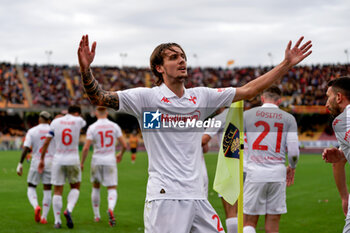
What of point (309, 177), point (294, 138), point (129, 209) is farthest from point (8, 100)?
point (294, 138)

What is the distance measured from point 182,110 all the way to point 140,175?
1674 cm

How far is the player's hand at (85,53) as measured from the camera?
3.47 m

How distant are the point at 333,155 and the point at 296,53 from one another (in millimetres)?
1168

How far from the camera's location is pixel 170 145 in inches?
147

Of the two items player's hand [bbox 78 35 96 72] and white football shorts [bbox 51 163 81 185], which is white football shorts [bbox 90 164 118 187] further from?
player's hand [bbox 78 35 96 72]

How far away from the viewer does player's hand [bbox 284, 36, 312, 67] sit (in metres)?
3.77

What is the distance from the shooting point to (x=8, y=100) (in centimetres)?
4950

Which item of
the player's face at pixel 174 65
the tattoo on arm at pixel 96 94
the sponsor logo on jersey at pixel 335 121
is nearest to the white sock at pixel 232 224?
the sponsor logo on jersey at pixel 335 121

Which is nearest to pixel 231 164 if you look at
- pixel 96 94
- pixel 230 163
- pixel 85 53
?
pixel 230 163

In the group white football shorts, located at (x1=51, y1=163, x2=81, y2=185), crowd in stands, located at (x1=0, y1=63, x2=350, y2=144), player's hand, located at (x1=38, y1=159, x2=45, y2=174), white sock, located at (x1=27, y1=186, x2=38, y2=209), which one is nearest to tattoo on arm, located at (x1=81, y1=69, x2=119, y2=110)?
white football shorts, located at (x1=51, y1=163, x2=81, y2=185)

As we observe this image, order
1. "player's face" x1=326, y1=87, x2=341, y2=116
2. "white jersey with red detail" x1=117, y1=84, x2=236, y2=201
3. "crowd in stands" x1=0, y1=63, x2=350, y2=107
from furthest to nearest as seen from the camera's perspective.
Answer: "crowd in stands" x1=0, y1=63, x2=350, y2=107 → "player's face" x1=326, y1=87, x2=341, y2=116 → "white jersey with red detail" x1=117, y1=84, x2=236, y2=201

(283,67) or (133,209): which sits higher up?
(283,67)

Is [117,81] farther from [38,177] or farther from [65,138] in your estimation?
[65,138]

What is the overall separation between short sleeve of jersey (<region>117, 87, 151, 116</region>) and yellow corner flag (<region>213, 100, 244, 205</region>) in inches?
42.2
